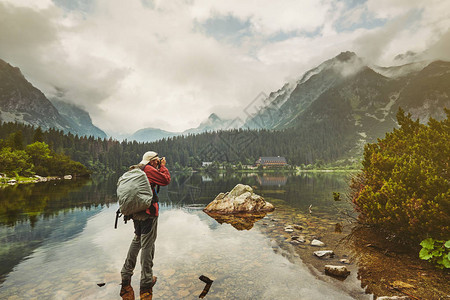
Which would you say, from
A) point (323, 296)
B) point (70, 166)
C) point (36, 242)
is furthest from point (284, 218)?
point (70, 166)

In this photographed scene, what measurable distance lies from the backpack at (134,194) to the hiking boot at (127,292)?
267cm

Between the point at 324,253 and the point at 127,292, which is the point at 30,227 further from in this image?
the point at 324,253

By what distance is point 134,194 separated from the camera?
23.0 ft

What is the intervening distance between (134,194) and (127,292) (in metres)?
3.59

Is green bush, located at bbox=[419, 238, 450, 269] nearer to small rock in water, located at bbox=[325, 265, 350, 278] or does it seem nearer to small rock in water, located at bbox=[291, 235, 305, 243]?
small rock in water, located at bbox=[325, 265, 350, 278]

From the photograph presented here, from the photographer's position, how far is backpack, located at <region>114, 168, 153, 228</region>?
695cm

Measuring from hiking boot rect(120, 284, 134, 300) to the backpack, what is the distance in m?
2.67

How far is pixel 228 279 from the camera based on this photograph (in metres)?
8.69

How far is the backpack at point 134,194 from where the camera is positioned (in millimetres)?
6949

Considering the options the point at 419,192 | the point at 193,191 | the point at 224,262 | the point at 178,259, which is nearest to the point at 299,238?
the point at 224,262

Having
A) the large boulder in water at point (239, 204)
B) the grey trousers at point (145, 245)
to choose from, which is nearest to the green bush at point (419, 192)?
the grey trousers at point (145, 245)

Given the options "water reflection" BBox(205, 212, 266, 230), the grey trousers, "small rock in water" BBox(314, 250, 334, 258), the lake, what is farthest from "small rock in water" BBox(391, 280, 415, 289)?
"water reflection" BBox(205, 212, 266, 230)

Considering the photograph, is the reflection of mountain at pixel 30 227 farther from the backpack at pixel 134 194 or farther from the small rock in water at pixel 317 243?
the small rock in water at pixel 317 243

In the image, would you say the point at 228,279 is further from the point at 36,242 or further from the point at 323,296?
the point at 36,242
